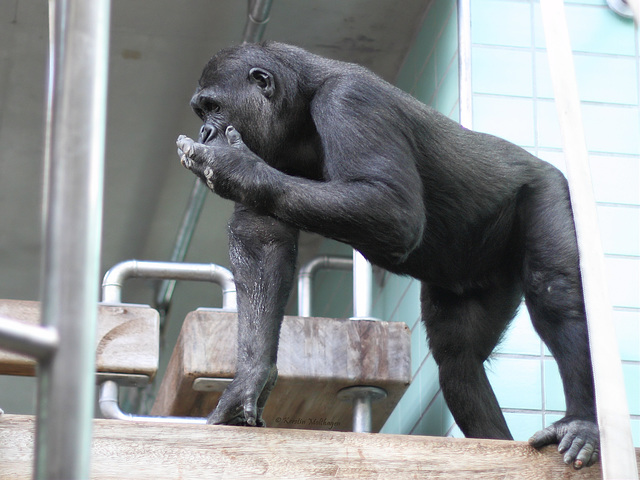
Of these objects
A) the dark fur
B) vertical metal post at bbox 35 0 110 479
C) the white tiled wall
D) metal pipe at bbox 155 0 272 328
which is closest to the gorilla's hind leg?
the dark fur

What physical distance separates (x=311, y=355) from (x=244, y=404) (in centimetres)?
102

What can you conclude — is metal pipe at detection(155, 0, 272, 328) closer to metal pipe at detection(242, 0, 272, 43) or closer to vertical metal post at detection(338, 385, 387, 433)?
metal pipe at detection(242, 0, 272, 43)

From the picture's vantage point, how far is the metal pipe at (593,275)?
1917mm

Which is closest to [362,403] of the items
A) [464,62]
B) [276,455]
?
[464,62]

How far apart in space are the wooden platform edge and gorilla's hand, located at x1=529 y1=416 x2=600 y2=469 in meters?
0.02

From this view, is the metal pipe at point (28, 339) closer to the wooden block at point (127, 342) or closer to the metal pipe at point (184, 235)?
the wooden block at point (127, 342)

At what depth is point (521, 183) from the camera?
2941 millimetres

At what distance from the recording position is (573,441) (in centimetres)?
231

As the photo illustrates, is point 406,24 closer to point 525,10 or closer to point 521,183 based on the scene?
point 525,10

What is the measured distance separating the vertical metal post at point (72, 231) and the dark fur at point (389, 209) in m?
1.42

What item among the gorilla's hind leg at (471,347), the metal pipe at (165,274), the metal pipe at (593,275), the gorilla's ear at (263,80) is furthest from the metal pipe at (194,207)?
the metal pipe at (593,275)

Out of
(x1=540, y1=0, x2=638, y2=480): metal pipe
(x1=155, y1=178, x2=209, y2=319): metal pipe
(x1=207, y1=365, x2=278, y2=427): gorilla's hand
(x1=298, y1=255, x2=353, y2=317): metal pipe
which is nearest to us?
(x1=540, y1=0, x2=638, y2=480): metal pipe

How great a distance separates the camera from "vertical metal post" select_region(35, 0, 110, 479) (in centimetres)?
102

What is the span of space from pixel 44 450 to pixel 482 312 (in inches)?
86.0
